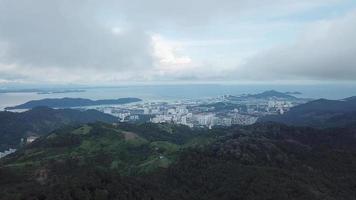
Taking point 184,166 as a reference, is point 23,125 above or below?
below

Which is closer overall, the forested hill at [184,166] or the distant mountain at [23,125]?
the forested hill at [184,166]

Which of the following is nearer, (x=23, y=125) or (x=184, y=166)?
(x=184, y=166)

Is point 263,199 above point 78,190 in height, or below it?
below

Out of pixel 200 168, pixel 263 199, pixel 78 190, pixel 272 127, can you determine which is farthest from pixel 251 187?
pixel 272 127

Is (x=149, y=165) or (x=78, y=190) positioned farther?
(x=149, y=165)

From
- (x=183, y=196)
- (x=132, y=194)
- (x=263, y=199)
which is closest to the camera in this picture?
(x=132, y=194)

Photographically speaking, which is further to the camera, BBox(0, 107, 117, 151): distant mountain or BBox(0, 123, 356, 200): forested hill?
BBox(0, 107, 117, 151): distant mountain

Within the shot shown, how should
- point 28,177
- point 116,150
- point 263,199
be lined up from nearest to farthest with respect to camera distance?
point 263,199
point 28,177
point 116,150

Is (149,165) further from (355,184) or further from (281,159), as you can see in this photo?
(355,184)
